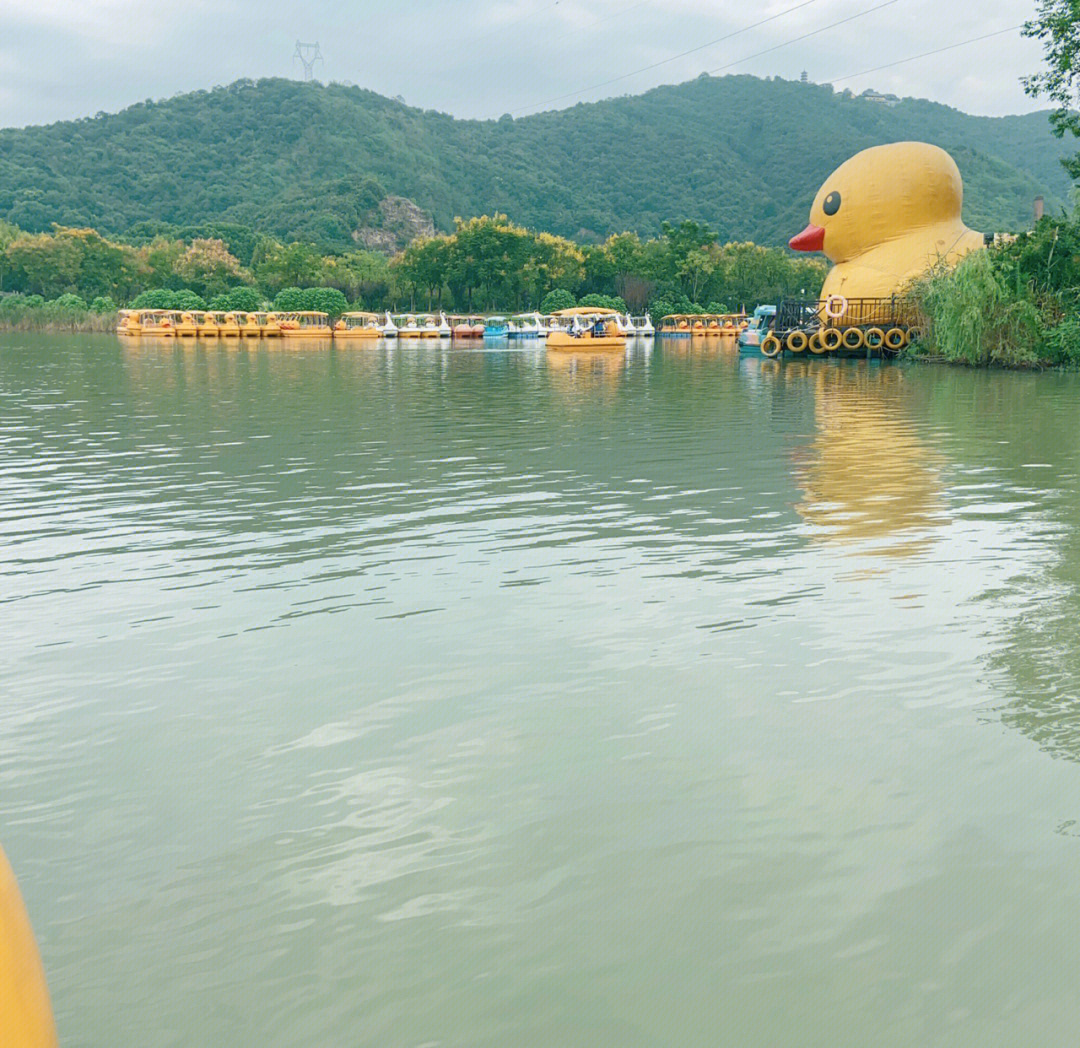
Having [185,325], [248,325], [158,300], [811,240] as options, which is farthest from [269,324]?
[811,240]

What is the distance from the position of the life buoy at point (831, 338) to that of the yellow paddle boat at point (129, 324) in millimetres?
42131

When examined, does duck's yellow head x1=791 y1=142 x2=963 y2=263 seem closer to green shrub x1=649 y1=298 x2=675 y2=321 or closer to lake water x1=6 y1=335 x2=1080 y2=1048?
lake water x1=6 y1=335 x2=1080 y2=1048

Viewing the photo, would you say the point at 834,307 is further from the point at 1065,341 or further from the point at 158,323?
the point at 158,323

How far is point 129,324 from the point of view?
2512 inches

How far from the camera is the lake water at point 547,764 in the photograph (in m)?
3.11

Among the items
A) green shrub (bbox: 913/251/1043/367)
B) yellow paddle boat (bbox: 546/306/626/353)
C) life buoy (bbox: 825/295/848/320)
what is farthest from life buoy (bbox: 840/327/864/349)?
yellow paddle boat (bbox: 546/306/626/353)

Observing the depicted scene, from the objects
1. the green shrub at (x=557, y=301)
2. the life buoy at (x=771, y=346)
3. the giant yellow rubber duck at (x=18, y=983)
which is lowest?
the giant yellow rubber duck at (x=18, y=983)

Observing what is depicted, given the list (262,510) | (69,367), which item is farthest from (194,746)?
(69,367)

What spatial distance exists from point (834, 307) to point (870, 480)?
23944 mm

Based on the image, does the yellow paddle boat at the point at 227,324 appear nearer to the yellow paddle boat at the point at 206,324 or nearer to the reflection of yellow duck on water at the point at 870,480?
the yellow paddle boat at the point at 206,324

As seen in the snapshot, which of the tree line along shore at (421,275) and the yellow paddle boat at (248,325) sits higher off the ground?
the tree line along shore at (421,275)

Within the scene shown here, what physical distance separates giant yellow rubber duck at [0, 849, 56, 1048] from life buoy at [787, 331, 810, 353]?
34.4 m

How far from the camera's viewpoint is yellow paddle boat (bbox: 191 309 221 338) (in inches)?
2446

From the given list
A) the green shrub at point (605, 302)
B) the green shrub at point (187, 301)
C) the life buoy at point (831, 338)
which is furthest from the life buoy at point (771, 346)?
the green shrub at point (187, 301)
